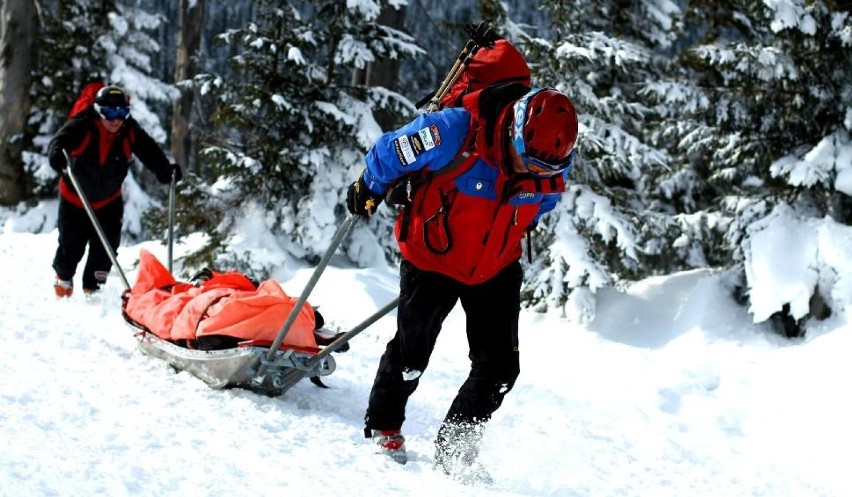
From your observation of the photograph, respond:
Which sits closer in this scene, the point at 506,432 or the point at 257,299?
the point at 257,299

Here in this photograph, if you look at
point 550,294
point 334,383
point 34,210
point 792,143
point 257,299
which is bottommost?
point 34,210

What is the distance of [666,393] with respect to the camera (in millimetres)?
6652

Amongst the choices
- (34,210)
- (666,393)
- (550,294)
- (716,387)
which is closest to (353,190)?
(666,393)

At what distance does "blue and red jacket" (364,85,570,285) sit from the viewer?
3371mm

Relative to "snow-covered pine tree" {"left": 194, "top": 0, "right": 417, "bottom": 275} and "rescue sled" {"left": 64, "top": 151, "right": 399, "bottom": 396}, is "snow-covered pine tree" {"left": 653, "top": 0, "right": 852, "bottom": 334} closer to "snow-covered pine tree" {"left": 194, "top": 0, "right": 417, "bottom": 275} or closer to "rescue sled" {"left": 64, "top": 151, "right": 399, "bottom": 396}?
"snow-covered pine tree" {"left": 194, "top": 0, "right": 417, "bottom": 275}

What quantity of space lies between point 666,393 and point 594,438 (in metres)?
1.75

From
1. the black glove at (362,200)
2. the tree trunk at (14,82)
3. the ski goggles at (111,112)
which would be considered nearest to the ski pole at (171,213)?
the ski goggles at (111,112)

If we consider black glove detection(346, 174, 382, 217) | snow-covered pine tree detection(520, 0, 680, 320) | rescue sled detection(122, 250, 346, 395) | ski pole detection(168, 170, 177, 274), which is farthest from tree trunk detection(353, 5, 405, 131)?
black glove detection(346, 174, 382, 217)

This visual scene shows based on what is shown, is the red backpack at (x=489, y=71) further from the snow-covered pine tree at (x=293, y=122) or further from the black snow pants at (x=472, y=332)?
the snow-covered pine tree at (x=293, y=122)

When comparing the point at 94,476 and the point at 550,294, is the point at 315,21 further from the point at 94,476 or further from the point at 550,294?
the point at 94,476

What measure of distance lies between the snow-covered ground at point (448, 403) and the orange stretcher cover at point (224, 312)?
0.29 meters

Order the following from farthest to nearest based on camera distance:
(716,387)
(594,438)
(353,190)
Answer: (716,387), (594,438), (353,190)

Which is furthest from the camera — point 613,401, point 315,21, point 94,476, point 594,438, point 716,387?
point 315,21

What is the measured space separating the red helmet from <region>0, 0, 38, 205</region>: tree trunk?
14.5 meters
